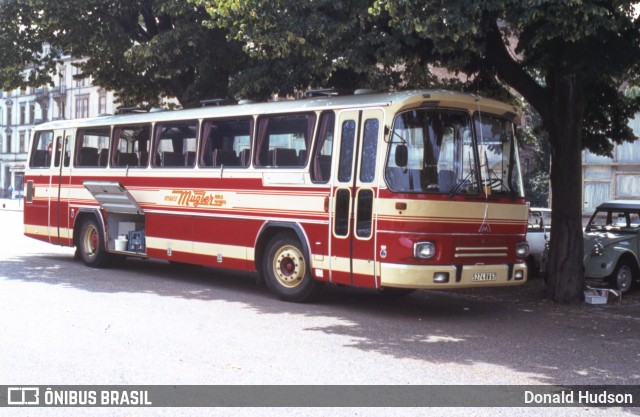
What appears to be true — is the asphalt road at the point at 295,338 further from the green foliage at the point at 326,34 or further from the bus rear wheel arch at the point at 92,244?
the green foliage at the point at 326,34

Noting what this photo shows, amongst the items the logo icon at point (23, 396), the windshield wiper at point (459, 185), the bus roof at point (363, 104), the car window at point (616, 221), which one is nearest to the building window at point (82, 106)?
the bus roof at point (363, 104)

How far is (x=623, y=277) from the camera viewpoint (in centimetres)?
1457

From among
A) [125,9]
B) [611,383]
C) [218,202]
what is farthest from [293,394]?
[125,9]

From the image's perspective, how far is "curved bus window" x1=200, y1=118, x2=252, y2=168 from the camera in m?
13.0

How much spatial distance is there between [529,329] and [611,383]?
9.81 feet

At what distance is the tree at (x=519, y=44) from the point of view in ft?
32.7

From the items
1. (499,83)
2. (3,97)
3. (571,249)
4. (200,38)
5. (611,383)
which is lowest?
(611,383)

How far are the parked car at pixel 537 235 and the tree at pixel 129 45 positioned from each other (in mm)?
7480

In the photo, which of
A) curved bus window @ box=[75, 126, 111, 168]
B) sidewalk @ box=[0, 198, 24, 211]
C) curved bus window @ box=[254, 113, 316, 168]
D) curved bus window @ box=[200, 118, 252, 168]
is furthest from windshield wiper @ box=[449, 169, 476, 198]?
sidewalk @ box=[0, 198, 24, 211]

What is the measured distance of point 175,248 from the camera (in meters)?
14.4

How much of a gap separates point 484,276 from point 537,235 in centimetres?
700

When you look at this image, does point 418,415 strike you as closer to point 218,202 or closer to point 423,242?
point 423,242

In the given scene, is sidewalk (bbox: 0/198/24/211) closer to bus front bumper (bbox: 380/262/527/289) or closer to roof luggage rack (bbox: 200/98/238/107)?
roof luggage rack (bbox: 200/98/238/107)

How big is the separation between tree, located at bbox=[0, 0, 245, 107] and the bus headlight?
29.5 ft
